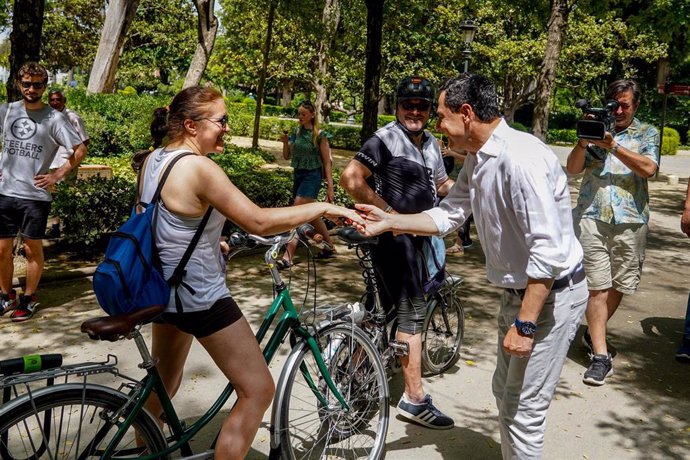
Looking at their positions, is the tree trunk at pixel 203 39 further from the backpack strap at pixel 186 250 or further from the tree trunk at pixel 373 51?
the backpack strap at pixel 186 250

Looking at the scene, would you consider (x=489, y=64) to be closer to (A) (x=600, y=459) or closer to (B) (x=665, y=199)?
(B) (x=665, y=199)

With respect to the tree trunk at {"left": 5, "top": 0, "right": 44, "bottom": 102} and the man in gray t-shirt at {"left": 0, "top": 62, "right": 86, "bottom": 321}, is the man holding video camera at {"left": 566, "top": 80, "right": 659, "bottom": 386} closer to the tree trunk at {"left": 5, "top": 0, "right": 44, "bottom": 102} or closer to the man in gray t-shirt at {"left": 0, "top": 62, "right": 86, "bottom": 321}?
the man in gray t-shirt at {"left": 0, "top": 62, "right": 86, "bottom": 321}

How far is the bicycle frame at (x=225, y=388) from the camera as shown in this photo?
2684 millimetres

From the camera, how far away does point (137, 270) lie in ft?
8.45

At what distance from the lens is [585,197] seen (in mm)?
5277

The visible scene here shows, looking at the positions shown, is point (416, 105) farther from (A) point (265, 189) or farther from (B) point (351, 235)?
(A) point (265, 189)

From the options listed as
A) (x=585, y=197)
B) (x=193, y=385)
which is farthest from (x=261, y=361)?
(x=585, y=197)

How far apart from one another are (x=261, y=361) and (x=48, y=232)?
600cm

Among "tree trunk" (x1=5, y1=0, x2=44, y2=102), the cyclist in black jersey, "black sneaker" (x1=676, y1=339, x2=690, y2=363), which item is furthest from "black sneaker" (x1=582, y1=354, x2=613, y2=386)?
"tree trunk" (x1=5, y1=0, x2=44, y2=102)

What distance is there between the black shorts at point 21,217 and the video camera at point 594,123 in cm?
424

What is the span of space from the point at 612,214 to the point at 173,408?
11.7 ft

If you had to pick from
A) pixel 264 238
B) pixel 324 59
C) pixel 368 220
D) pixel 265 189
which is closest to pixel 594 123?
pixel 368 220

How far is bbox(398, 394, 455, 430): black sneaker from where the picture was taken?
4098 millimetres

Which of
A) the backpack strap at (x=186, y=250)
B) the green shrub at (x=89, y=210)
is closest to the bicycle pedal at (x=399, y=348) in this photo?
the backpack strap at (x=186, y=250)
